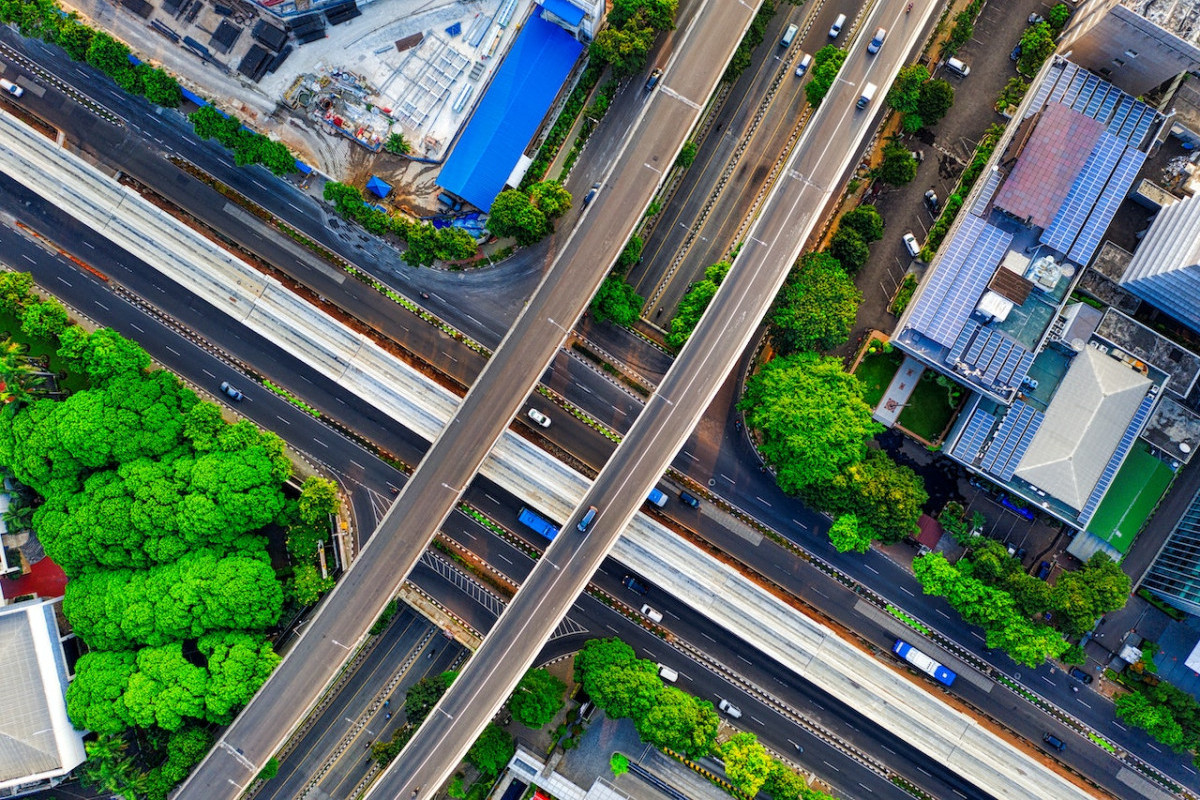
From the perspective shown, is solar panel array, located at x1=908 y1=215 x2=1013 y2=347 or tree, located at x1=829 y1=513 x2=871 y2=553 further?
tree, located at x1=829 y1=513 x2=871 y2=553

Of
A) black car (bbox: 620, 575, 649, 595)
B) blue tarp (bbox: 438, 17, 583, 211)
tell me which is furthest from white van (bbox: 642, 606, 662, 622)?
blue tarp (bbox: 438, 17, 583, 211)

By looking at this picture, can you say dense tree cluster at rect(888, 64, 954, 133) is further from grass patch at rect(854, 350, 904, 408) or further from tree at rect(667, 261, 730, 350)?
tree at rect(667, 261, 730, 350)

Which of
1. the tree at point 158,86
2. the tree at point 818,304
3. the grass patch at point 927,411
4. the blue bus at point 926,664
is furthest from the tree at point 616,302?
the tree at point 158,86

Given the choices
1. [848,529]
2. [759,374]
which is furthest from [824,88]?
[848,529]

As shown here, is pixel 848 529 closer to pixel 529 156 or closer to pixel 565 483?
pixel 565 483

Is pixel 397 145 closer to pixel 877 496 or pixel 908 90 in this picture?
pixel 908 90
